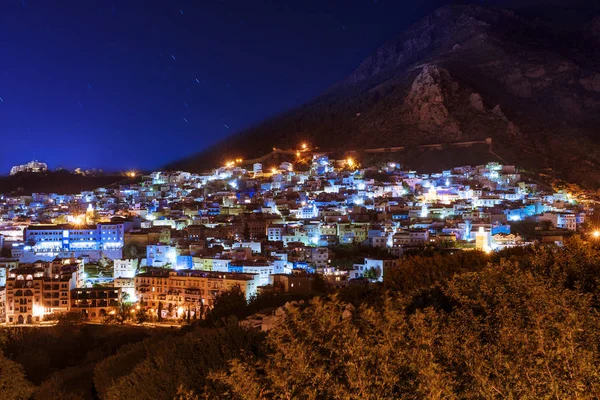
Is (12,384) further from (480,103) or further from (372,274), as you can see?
(480,103)

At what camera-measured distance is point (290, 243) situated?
2436cm

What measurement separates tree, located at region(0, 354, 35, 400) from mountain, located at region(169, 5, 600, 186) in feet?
110

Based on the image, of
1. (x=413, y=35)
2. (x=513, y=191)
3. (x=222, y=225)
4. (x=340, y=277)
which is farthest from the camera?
(x=413, y=35)

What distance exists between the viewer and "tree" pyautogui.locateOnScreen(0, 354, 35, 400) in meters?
9.71

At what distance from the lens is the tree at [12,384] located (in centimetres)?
971

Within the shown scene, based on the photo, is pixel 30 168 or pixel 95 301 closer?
pixel 95 301

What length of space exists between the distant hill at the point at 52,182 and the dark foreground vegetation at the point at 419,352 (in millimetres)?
41311

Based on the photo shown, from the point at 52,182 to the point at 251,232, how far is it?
99.7 ft

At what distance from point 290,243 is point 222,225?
5.11m

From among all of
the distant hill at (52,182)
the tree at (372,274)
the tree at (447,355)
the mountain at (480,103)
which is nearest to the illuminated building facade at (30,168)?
the distant hill at (52,182)

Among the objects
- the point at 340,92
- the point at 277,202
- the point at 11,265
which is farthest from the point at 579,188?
the point at 340,92

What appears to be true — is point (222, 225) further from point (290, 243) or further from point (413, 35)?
point (413, 35)

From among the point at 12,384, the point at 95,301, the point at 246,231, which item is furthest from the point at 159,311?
the point at 12,384

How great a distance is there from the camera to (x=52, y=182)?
5144 centimetres
